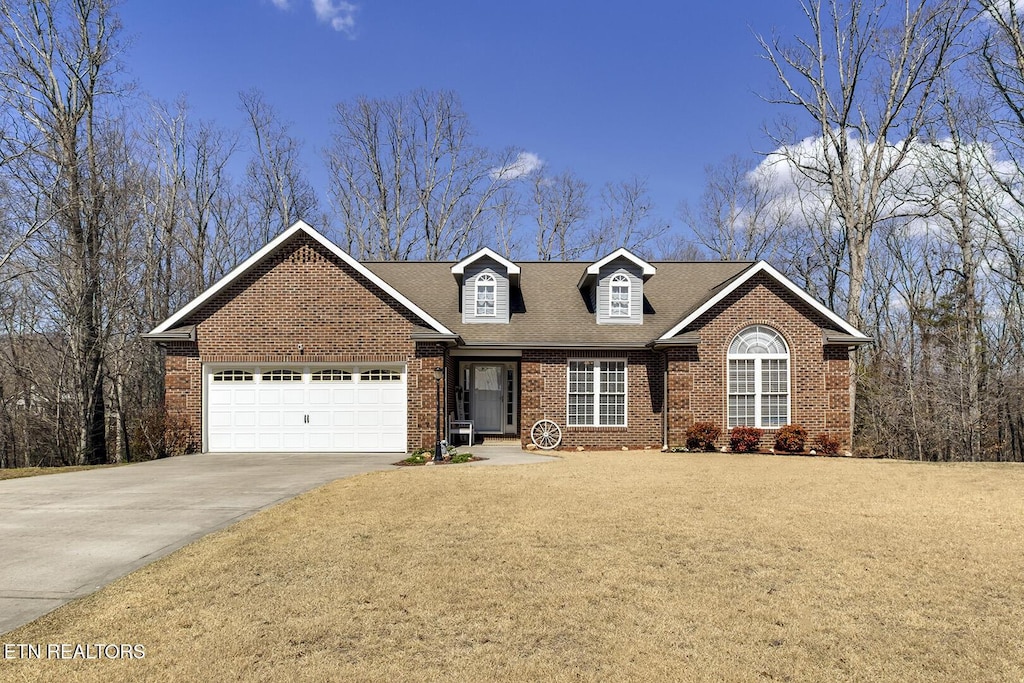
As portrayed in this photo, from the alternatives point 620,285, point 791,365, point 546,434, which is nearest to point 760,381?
point 791,365

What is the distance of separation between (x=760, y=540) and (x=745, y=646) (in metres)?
3.08

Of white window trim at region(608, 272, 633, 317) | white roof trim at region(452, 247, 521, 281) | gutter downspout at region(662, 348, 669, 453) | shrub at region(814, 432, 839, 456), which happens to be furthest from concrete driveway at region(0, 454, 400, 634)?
shrub at region(814, 432, 839, 456)

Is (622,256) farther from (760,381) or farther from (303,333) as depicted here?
(303,333)

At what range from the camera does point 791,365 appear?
17.3 metres

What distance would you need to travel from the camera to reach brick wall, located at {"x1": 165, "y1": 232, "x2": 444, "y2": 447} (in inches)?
652

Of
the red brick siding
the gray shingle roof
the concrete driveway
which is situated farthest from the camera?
the gray shingle roof

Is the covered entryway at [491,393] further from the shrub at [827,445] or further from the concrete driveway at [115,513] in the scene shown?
the shrub at [827,445]

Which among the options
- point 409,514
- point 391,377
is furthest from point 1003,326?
point 409,514

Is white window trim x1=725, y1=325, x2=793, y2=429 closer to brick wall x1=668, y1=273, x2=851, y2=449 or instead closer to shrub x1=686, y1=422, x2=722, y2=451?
brick wall x1=668, y1=273, x2=851, y2=449

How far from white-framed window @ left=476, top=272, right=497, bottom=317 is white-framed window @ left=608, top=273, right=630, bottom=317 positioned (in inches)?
149

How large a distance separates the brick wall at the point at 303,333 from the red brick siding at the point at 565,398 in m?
3.03

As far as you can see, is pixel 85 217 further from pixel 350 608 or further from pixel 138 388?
pixel 350 608

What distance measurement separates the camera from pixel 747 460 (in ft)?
49.2

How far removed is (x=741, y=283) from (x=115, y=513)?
51.9ft
